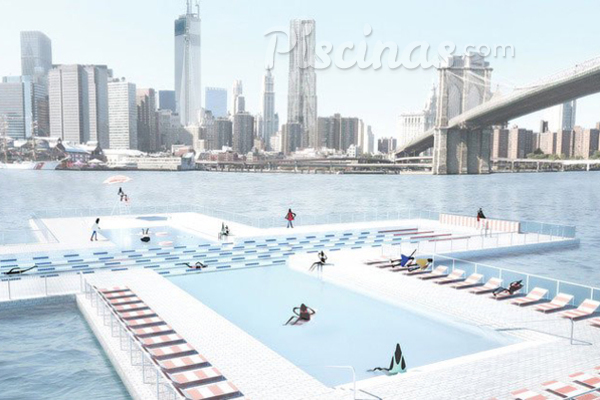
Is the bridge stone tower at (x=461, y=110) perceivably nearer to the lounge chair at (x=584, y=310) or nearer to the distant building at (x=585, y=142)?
the lounge chair at (x=584, y=310)

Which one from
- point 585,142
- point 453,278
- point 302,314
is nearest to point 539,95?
point 453,278

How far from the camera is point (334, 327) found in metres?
12.3

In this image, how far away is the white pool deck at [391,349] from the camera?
8648mm

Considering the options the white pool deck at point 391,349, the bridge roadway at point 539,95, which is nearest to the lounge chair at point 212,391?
the white pool deck at point 391,349

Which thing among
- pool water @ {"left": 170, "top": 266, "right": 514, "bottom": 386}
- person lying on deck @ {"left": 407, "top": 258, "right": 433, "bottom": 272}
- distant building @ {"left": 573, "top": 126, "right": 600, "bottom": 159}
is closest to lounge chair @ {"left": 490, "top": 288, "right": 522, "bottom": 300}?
pool water @ {"left": 170, "top": 266, "right": 514, "bottom": 386}

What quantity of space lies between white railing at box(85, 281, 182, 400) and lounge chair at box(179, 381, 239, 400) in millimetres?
381

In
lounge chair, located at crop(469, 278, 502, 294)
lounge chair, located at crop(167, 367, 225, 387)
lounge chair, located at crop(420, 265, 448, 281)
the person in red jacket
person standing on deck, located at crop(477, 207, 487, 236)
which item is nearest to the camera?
lounge chair, located at crop(167, 367, 225, 387)

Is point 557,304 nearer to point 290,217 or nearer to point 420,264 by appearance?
point 420,264

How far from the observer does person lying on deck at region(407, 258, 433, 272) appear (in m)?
16.2

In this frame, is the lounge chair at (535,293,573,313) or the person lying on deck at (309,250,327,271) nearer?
the lounge chair at (535,293,573,313)

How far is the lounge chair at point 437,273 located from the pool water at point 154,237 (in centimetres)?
951

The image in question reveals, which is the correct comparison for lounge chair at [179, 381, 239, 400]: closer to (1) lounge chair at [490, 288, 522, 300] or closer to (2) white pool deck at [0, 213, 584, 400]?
(2) white pool deck at [0, 213, 584, 400]

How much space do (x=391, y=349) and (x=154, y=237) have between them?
14.6m

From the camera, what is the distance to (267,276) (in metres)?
17.1
